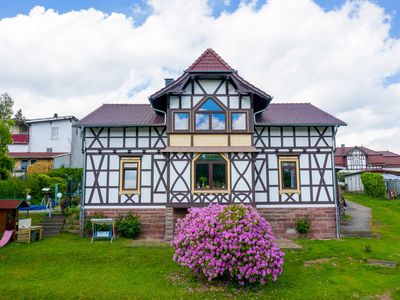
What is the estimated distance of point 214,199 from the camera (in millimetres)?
14727

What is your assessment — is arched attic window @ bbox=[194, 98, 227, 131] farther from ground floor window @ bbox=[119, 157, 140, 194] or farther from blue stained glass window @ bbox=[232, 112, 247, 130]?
ground floor window @ bbox=[119, 157, 140, 194]

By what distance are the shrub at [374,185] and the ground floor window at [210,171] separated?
18.5 m

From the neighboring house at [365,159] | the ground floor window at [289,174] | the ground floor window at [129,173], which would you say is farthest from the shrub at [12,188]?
the neighboring house at [365,159]

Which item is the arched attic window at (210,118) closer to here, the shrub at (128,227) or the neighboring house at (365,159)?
the shrub at (128,227)

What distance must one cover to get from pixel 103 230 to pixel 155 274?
21.3 ft

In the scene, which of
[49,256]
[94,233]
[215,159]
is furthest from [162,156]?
[49,256]

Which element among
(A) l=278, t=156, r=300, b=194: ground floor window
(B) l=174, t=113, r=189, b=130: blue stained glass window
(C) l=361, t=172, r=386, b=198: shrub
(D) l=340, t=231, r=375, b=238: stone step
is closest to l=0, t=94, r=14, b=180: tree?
(B) l=174, t=113, r=189, b=130: blue stained glass window

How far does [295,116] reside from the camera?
16844mm

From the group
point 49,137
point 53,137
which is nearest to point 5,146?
point 53,137

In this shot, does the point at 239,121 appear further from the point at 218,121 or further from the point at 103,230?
the point at 103,230

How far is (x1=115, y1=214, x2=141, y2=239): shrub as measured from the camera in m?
15.0

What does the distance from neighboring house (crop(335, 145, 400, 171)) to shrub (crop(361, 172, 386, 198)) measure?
2361 centimetres

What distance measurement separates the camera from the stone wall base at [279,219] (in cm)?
1538

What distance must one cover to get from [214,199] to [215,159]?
1.88 meters
